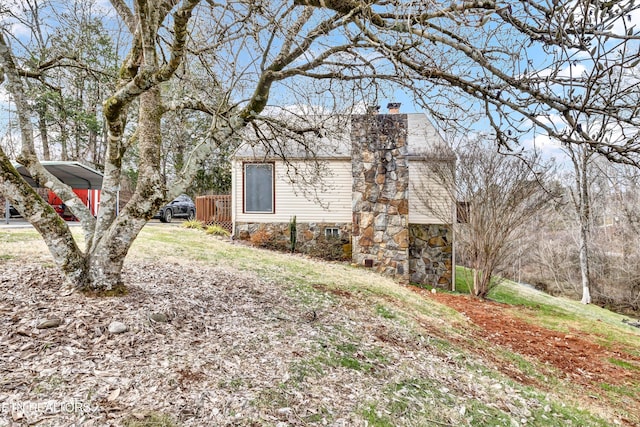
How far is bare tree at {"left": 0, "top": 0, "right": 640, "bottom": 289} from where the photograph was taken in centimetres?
237

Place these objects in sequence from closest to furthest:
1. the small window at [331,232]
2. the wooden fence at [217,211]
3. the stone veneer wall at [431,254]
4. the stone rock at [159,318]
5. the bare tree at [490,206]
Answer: the stone rock at [159,318] < the bare tree at [490,206] < the stone veneer wall at [431,254] < the small window at [331,232] < the wooden fence at [217,211]

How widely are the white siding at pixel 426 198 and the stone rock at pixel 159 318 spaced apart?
27.7ft

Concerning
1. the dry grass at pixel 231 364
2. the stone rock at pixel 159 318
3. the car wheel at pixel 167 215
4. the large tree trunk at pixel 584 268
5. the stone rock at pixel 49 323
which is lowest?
the large tree trunk at pixel 584 268

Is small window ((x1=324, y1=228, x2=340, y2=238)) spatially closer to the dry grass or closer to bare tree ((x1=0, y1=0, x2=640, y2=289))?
the dry grass

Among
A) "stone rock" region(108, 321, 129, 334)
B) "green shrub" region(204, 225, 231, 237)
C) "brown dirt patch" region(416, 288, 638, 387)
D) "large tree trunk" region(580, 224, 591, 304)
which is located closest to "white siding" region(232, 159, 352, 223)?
"green shrub" region(204, 225, 231, 237)

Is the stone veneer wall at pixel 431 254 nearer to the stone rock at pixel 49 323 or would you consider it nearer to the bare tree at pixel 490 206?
the bare tree at pixel 490 206

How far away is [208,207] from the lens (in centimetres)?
1377

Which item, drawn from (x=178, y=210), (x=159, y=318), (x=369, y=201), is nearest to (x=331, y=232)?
(x=369, y=201)

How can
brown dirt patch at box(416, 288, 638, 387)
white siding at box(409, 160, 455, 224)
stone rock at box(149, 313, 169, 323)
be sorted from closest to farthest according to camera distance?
stone rock at box(149, 313, 169, 323) < brown dirt patch at box(416, 288, 638, 387) < white siding at box(409, 160, 455, 224)

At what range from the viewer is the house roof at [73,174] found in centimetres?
1073

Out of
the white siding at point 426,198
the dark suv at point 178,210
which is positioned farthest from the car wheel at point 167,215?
the white siding at point 426,198

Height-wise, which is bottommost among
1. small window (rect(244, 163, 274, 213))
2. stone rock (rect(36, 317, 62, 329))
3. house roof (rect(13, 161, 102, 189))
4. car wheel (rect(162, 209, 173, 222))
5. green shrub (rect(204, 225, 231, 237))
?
stone rock (rect(36, 317, 62, 329))

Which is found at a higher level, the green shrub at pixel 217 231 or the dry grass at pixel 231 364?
the green shrub at pixel 217 231

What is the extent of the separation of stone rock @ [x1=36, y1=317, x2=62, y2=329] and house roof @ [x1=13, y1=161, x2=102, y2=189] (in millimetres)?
9676
